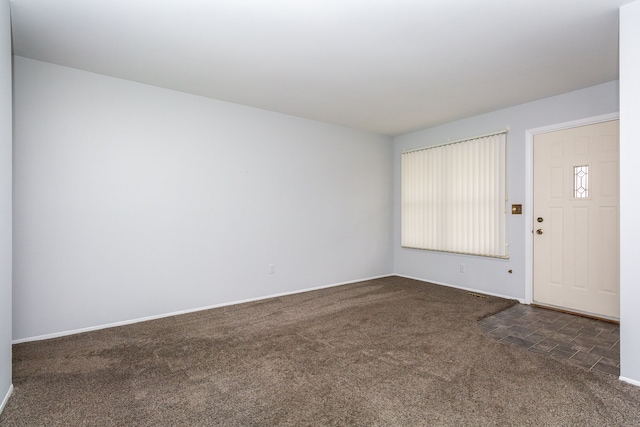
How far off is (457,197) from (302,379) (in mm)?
3736

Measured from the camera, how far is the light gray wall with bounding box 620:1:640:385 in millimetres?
2150

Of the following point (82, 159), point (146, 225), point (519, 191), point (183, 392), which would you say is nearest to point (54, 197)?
point (82, 159)

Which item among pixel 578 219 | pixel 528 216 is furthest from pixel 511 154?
pixel 578 219

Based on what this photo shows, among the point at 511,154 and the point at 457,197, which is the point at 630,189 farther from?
the point at 457,197

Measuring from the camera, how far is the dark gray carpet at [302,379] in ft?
6.11

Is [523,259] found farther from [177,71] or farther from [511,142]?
[177,71]

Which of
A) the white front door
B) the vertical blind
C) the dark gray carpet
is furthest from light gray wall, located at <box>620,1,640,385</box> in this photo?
the vertical blind

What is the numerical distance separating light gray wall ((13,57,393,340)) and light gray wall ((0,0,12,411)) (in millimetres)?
1075

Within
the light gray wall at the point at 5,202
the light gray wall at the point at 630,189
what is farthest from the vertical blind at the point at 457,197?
the light gray wall at the point at 5,202

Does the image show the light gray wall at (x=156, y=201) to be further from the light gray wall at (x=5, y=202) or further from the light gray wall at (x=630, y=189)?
the light gray wall at (x=630, y=189)

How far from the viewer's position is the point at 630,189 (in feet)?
7.12

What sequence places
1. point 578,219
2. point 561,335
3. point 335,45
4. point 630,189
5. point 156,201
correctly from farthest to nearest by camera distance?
point 578,219, point 156,201, point 561,335, point 335,45, point 630,189

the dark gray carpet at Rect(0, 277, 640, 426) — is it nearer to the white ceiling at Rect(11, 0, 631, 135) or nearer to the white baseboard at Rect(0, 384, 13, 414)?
the white baseboard at Rect(0, 384, 13, 414)

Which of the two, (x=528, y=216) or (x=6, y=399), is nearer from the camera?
(x=6, y=399)
